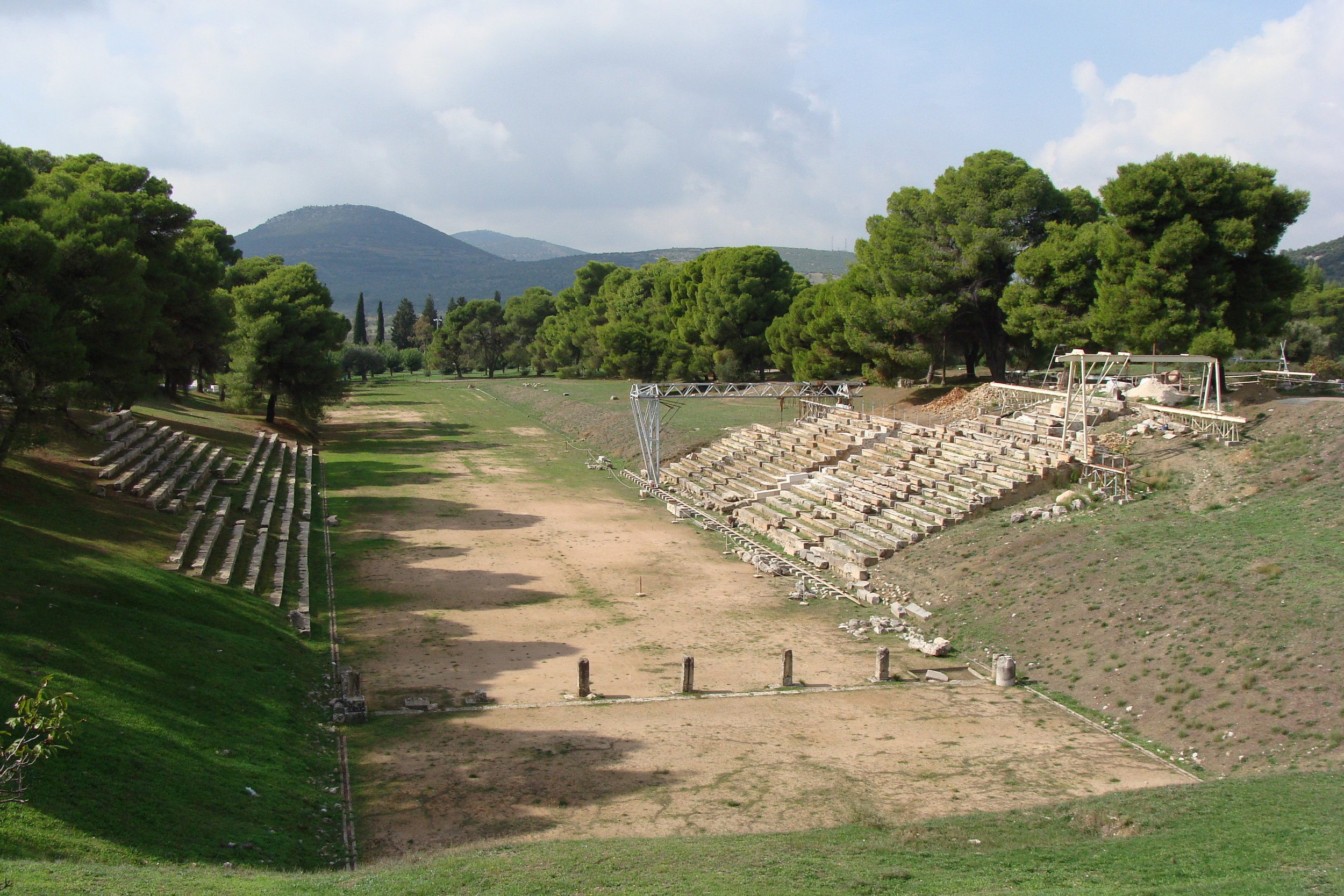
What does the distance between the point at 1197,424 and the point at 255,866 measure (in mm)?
28443

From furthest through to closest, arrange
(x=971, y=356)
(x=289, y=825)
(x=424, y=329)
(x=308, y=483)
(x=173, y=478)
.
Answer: (x=424, y=329)
(x=971, y=356)
(x=308, y=483)
(x=173, y=478)
(x=289, y=825)

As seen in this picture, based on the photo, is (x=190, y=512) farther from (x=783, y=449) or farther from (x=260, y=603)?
(x=783, y=449)

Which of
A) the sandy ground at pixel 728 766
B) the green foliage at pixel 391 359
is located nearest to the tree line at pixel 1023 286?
the sandy ground at pixel 728 766

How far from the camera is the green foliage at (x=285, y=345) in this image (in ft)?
171

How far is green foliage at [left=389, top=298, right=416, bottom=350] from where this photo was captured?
14612cm

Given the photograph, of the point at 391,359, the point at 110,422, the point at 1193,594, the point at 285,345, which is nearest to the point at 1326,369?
the point at 1193,594

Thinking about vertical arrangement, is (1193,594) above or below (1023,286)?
below

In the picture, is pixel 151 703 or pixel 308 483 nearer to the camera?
pixel 151 703

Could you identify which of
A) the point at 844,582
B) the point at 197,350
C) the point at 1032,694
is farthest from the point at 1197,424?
the point at 197,350

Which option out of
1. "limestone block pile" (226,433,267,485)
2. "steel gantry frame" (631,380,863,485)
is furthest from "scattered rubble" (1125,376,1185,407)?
"limestone block pile" (226,433,267,485)

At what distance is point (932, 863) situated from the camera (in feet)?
37.5

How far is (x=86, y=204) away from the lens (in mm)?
27250

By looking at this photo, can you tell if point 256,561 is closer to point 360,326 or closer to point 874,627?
point 874,627

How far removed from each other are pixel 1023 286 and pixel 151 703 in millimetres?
37618
